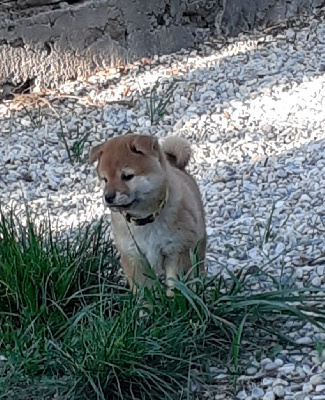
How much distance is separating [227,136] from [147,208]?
2.47 m

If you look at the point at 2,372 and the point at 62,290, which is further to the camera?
the point at 62,290

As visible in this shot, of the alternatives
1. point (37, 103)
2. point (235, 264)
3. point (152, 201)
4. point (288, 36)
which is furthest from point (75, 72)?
point (152, 201)

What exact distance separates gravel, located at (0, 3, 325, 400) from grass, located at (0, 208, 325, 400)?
A: 7.7 inches

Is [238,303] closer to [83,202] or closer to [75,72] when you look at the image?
[83,202]

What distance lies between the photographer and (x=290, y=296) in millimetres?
3494

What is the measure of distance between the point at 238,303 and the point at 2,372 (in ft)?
2.93

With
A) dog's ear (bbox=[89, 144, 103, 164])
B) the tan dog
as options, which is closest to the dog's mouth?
the tan dog

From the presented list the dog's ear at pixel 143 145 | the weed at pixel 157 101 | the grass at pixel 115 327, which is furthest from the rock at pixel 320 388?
the weed at pixel 157 101

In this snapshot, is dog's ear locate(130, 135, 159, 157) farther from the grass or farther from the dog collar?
the grass

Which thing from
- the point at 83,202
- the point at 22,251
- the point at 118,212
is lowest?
the point at 83,202

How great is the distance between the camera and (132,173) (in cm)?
348

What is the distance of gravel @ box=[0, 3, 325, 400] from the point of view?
4547 mm

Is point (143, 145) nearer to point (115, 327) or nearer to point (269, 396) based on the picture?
point (115, 327)

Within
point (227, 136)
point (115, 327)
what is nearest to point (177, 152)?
point (115, 327)
